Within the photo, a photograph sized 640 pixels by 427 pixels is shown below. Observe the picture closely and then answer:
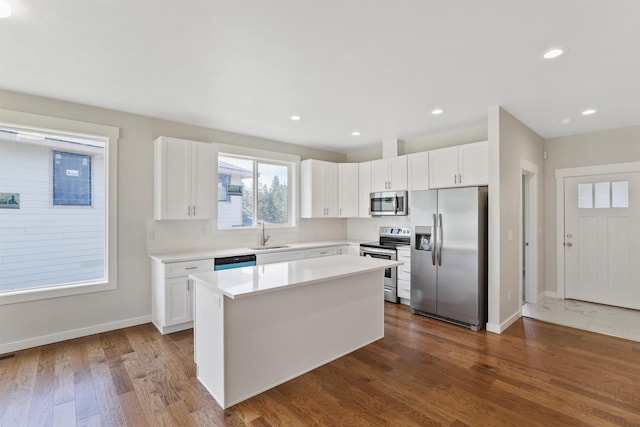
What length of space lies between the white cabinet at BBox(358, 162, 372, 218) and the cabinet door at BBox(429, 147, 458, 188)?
1204 millimetres

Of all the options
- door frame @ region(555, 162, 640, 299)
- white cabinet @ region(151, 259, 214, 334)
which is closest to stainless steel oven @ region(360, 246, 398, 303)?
white cabinet @ region(151, 259, 214, 334)

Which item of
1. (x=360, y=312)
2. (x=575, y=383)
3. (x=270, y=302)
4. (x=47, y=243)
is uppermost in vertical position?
(x=47, y=243)

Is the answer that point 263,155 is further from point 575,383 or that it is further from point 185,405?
point 575,383

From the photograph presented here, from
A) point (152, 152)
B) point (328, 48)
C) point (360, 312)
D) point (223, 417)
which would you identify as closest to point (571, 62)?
point (328, 48)

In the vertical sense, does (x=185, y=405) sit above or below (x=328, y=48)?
below

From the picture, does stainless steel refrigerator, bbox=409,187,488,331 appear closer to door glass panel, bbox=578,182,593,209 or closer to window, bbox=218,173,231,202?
door glass panel, bbox=578,182,593,209

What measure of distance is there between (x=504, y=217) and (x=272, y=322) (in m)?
2.97

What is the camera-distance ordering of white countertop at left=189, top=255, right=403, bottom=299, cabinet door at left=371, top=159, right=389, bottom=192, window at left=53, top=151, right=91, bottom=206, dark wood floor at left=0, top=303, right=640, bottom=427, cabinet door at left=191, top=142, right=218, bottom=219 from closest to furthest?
dark wood floor at left=0, top=303, right=640, bottom=427
white countertop at left=189, top=255, right=403, bottom=299
window at left=53, top=151, right=91, bottom=206
cabinet door at left=191, top=142, right=218, bottom=219
cabinet door at left=371, top=159, right=389, bottom=192

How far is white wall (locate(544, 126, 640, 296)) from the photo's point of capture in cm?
434

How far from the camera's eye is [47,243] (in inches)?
132

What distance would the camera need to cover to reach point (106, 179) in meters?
3.62

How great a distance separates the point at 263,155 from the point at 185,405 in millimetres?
3631

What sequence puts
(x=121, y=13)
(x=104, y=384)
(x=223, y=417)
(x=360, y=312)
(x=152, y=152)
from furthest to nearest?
(x=152, y=152) → (x=360, y=312) → (x=104, y=384) → (x=223, y=417) → (x=121, y=13)

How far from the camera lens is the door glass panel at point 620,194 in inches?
172
